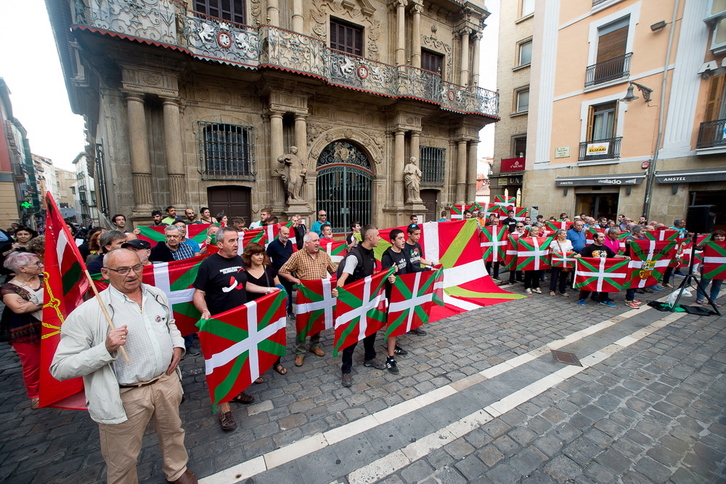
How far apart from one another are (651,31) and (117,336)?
22664 millimetres

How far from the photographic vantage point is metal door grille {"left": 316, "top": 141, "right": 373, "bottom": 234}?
551 inches

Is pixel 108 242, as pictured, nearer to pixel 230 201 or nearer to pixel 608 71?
pixel 230 201

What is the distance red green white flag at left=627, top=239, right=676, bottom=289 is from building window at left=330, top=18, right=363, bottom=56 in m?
12.9

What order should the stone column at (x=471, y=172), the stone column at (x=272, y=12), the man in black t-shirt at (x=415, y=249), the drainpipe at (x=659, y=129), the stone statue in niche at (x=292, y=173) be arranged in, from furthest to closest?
the stone column at (x=471, y=172) < the drainpipe at (x=659, y=129) < the stone statue in niche at (x=292, y=173) < the stone column at (x=272, y=12) < the man in black t-shirt at (x=415, y=249)

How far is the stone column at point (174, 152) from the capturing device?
9898 millimetres

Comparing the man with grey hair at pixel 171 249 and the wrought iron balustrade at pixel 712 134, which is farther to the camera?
the wrought iron balustrade at pixel 712 134

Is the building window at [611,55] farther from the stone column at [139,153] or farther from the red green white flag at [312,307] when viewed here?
the stone column at [139,153]

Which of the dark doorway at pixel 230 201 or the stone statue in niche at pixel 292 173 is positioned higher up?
the stone statue in niche at pixel 292 173

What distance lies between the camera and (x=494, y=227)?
867 cm

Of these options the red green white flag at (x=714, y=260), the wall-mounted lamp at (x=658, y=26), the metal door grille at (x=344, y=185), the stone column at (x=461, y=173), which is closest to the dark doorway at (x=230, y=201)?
the metal door grille at (x=344, y=185)

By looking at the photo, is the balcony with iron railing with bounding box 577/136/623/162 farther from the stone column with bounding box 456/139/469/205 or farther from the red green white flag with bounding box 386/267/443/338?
the red green white flag with bounding box 386/267/443/338

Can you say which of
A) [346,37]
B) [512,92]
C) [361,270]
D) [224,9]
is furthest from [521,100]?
[361,270]

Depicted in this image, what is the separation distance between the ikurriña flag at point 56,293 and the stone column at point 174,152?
27.2 ft

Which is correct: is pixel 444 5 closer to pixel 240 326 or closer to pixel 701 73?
pixel 701 73
